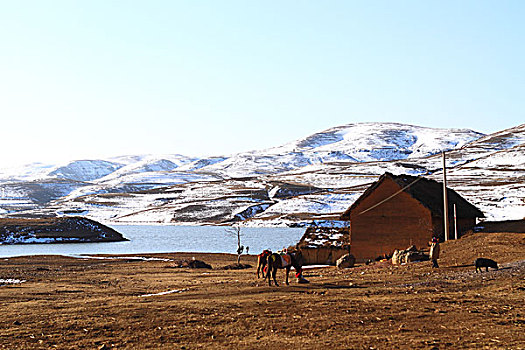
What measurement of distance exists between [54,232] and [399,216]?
279ft

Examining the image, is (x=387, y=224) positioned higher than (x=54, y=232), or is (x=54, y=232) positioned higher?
(x=387, y=224)

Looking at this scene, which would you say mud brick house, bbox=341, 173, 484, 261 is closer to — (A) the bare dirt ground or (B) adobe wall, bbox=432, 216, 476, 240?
(B) adobe wall, bbox=432, 216, 476, 240

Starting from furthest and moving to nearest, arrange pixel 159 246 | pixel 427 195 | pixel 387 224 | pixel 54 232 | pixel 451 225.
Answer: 1. pixel 54 232
2. pixel 159 246
3. pixel 387 224
4. pixel 427 195
5. pixel 451 225

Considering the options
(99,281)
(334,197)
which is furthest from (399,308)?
(334,197)

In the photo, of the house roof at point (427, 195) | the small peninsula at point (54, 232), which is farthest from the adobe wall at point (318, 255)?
the small peninsula at point (54, 232)

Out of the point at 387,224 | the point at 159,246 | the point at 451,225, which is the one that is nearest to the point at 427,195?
the point at 451,225

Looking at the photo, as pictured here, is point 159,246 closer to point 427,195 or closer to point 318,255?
point 318,255

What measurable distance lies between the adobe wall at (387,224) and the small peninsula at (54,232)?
241 feet

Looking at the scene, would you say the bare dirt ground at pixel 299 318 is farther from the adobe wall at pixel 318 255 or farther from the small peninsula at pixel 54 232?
the small peninsula at pixel 54 232

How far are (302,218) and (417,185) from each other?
117 m

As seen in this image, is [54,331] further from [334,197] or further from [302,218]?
[334,197]

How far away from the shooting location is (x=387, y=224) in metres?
50.7

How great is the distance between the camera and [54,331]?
1438cm

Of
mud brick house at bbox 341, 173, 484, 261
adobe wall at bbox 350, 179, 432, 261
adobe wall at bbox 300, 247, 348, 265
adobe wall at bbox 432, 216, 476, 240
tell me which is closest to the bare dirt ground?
adobe wall at bbox 432, 216, 476, 240
